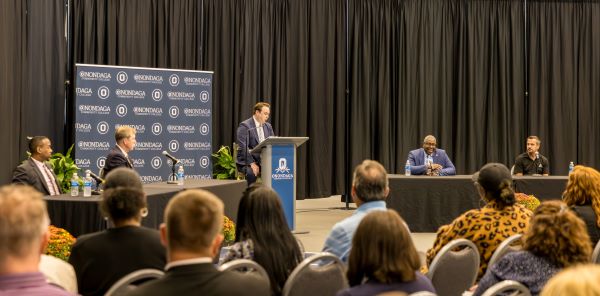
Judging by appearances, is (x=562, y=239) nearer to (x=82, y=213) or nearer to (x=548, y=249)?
(x=548, y=249)

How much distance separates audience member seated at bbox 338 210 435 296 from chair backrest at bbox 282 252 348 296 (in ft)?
1.54

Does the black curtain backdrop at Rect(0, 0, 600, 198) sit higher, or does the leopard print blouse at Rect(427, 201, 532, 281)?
the black curtain backdrop at Rect(0, 0, 600, 198)

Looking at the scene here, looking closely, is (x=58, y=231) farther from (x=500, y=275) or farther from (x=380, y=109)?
(x=380, y=109)

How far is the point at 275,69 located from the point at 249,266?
977 cm

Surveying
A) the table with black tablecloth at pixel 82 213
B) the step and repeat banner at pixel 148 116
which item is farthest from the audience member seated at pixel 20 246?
the step and repeat banner at pixel 148 116

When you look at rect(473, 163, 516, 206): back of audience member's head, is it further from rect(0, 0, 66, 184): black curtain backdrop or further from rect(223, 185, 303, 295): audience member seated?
rect(0, 0, 66, 184): black curtain backdrop

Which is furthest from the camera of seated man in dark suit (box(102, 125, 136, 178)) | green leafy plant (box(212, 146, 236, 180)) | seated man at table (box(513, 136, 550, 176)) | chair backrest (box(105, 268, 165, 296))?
green leafy plant (box(212, 146, 236, 180))

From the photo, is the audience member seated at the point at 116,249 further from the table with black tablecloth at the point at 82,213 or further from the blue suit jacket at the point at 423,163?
the blue suit jacket at the point at 423,163

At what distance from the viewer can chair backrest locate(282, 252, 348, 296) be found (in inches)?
122

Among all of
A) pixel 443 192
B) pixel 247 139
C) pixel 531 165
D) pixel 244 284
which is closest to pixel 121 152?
pixel 247 139

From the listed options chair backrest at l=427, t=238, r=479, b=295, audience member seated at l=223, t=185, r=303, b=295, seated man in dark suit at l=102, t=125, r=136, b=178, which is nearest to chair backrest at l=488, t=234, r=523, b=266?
chair backrest at l=427, t=238, r=479, b=295

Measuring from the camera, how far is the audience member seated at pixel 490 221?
3.99 meters

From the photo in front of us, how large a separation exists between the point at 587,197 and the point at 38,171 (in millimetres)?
5172

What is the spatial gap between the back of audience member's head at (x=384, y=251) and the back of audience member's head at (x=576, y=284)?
44.0 inches
